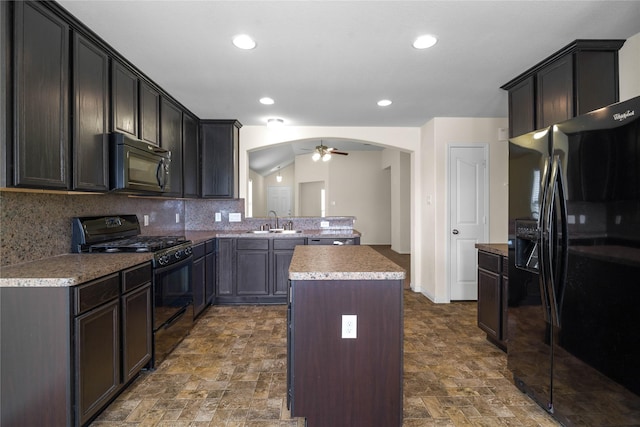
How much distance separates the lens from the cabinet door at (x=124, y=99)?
2.41 m

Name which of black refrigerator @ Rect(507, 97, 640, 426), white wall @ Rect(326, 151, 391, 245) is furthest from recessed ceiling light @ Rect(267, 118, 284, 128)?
white wall @ Rect(326, 151, 391, 245)

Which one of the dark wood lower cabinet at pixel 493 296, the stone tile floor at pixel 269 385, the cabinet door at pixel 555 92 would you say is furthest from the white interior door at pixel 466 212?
the cabinet door at pixel 555 92

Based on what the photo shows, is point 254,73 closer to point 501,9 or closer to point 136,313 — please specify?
point 501,9

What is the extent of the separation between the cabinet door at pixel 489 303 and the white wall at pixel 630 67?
155cm

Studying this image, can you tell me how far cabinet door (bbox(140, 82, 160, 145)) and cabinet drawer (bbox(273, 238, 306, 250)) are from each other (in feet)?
5.61

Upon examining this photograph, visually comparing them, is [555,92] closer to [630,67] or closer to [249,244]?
[630,67]

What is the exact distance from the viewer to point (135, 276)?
2168 millimetres

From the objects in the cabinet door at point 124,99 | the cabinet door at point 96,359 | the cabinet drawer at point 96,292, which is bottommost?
the cabinet door at point 96,359

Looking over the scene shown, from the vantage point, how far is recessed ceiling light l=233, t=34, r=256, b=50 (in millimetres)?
2162

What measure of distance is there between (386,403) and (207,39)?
2457mm

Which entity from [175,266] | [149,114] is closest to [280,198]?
[149,114]

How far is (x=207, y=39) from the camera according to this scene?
2.19m

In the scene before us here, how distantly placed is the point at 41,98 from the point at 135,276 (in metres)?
1.14

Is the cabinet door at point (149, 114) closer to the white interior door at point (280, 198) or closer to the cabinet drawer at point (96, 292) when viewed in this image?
the cabinet drawer at point (96, 292)
